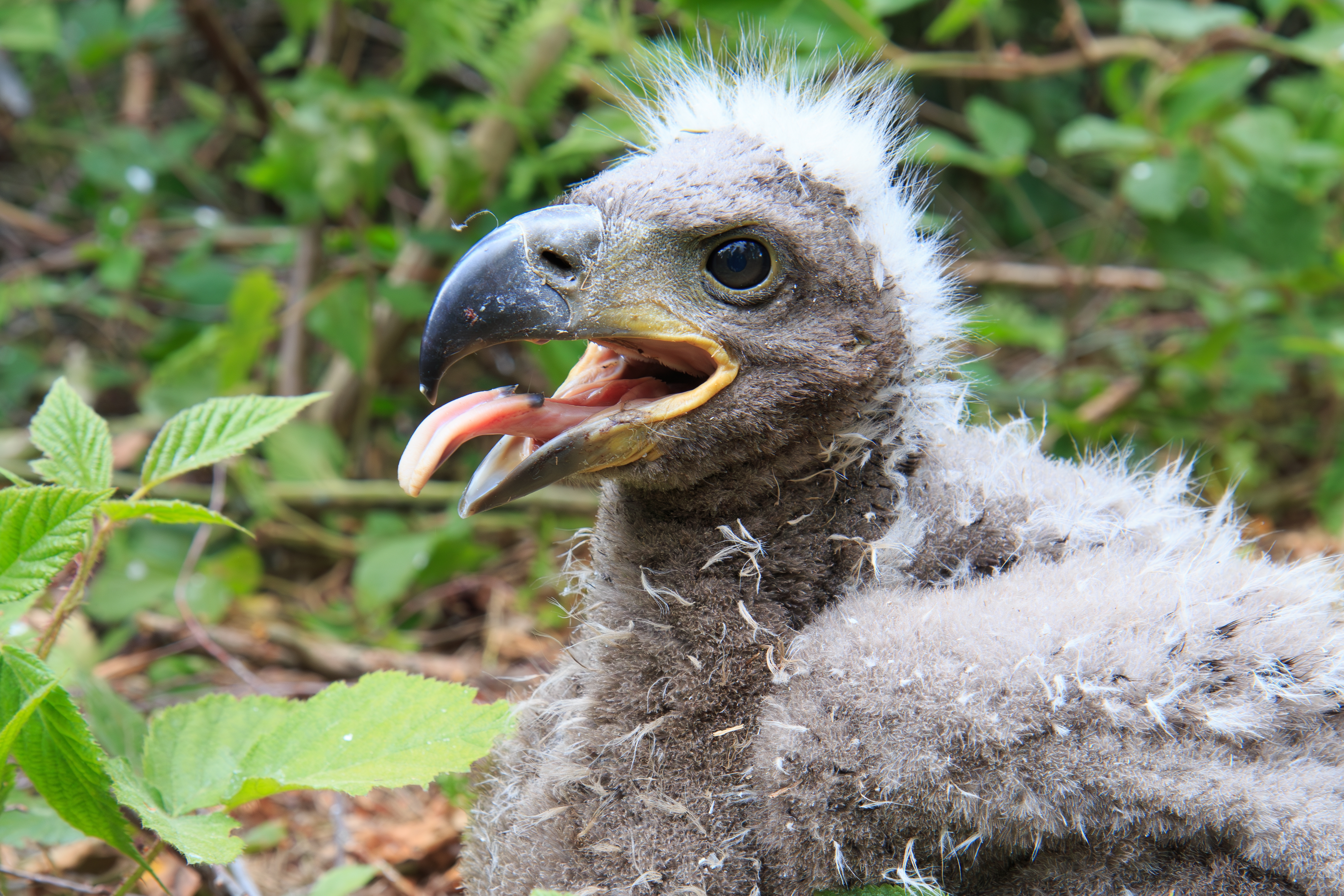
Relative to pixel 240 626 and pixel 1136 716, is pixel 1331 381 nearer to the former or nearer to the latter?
pixel 1136 716

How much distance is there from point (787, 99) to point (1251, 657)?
1.04 meters

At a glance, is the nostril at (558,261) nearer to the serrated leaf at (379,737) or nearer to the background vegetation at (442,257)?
the serrated leaf at (379,737)

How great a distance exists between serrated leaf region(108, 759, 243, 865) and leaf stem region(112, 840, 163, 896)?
57 millimetres

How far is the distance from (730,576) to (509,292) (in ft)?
1.63

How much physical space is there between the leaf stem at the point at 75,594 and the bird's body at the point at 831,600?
505 mm

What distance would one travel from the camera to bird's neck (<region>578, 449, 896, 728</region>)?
138 cm

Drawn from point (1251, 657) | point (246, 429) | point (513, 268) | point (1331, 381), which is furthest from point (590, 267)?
point (1331, 381)

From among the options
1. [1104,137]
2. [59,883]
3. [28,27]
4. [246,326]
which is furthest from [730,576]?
→ [28,27]

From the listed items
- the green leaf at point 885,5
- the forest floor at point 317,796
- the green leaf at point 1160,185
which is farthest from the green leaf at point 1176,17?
the forest floor at point 317,796

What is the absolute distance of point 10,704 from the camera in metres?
1.26

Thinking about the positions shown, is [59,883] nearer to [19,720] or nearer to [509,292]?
[19,720]

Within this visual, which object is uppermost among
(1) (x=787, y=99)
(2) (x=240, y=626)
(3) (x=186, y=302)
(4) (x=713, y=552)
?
(1) (x=787, y=99)

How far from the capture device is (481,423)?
134 cm

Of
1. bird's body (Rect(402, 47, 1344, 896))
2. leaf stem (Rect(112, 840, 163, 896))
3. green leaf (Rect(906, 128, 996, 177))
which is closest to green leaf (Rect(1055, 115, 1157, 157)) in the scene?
green leaf (Rect(906, 128, 996, 177))
